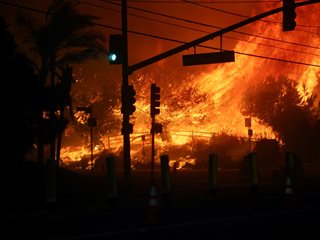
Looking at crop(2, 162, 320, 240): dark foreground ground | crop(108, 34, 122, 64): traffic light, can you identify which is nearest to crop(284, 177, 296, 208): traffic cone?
crop(2, 162, 320, 240): dark foreground ground

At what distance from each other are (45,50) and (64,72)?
144cm

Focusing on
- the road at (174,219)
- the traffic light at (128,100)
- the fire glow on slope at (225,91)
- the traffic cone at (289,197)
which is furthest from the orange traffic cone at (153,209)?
the fire glow on slope at (225,91)

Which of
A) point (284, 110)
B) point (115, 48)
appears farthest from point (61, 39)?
point (284, 110)

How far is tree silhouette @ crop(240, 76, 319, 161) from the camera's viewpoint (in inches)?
2386

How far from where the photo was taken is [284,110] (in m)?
63.0

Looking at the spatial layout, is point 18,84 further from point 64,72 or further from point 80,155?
point 80,155

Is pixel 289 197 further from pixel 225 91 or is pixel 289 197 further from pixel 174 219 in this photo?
pixel 225 91

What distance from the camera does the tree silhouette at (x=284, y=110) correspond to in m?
60.6

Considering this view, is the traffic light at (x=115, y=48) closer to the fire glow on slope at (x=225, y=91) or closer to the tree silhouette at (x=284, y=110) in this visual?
the tree silhouette at (x=284, y=110)

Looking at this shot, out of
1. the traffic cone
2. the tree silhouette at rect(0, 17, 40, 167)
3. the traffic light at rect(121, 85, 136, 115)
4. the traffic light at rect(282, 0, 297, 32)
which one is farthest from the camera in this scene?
the traffic light at rect(121, 85, 136, 115)

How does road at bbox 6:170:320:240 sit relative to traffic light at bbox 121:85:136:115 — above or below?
below

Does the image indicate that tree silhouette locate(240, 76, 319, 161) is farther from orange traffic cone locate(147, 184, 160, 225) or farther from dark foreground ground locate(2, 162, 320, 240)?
orange traffic cone locate(147, 184, 160, 225)

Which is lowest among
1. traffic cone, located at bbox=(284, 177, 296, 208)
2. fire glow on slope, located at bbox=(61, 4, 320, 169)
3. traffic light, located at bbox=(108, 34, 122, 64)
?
traffic cone, located at bbox=(284, 177, 296, 208)

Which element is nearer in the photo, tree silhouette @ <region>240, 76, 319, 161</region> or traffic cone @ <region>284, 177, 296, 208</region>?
traffic cone @ <region>284, 177, 296, 208</region>
